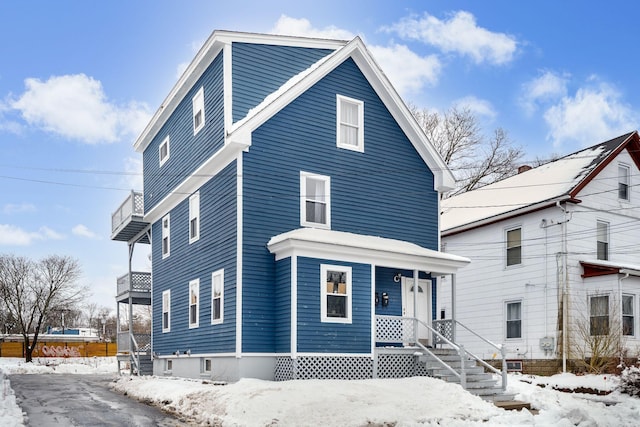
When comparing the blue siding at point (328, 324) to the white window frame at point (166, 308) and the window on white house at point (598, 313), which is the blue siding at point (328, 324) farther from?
the window on white house at point (598, 313)

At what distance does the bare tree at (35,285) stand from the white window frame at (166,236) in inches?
1087

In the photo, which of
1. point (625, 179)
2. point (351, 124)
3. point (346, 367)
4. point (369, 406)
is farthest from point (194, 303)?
point (625, 179)

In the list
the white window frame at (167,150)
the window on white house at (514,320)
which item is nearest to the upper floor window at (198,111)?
the white window frame at (167,150)

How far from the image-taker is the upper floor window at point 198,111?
21.2m

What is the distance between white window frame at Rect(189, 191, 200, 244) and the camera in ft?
69.3

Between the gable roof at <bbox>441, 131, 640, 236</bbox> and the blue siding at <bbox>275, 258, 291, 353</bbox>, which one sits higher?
the gable roof at <bbox>441, 131, 640, 236</bbox>

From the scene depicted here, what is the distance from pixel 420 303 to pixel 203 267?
679 centimetres

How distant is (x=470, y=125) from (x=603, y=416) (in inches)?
1235

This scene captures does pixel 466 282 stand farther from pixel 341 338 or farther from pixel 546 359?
pixel 341 338

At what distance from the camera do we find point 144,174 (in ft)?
91.0

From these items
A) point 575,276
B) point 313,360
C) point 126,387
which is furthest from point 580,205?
point 126,387

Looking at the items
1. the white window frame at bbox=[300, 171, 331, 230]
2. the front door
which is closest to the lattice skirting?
the front door

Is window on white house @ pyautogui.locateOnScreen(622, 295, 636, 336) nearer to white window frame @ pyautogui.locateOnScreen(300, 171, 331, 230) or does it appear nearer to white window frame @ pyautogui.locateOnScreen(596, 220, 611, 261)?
white window frame @ pyautogui.locateOnScreen(596, 220, 611, 261)

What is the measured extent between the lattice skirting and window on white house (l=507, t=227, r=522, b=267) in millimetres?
8101
